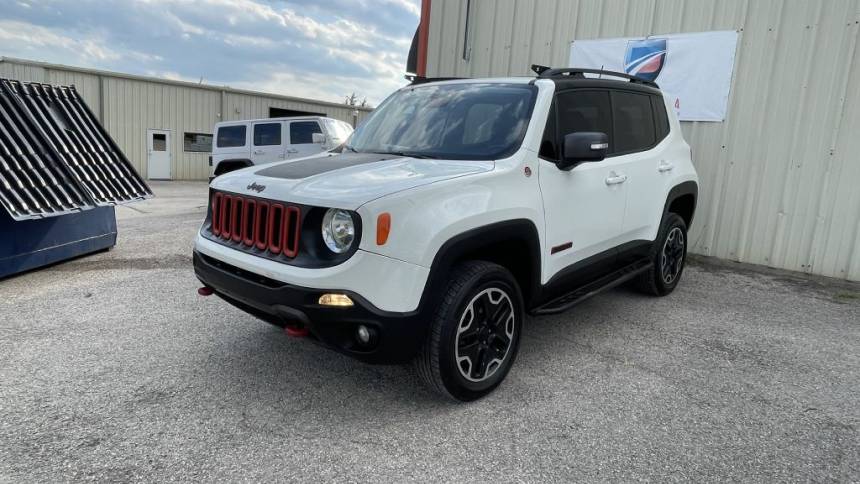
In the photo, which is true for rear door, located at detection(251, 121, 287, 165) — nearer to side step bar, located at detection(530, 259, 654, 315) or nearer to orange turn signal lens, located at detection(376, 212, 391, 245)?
side step bar, located at detection(530, 259, 654, 315)

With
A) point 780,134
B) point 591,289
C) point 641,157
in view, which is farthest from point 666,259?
point 780,134

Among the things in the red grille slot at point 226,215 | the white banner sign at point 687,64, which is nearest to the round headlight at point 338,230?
the red grille slot at point 226,215

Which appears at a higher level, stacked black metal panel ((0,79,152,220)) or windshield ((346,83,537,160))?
windshield ((346,83,537,160))

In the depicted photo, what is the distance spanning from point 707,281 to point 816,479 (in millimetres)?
3889

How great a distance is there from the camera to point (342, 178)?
9.43ft

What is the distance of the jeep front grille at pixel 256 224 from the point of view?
8.95ft

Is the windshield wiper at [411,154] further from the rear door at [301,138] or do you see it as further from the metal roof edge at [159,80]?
the metal roof edge at [159,80]

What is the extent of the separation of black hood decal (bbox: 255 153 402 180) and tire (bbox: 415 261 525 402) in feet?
3.03

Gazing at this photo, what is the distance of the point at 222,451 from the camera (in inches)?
100

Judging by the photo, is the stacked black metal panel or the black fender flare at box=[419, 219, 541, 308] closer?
the black fender flare at box=[419, 219, 541, 308]

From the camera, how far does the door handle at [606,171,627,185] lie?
3936 millimetres

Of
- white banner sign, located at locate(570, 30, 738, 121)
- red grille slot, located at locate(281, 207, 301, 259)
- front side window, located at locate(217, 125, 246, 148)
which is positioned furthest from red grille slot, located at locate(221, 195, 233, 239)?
front side window, located at locate(217, 125, 246, 148)

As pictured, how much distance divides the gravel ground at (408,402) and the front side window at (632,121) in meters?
1.45

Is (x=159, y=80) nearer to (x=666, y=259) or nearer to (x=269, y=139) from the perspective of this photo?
(x=269, y=139)
